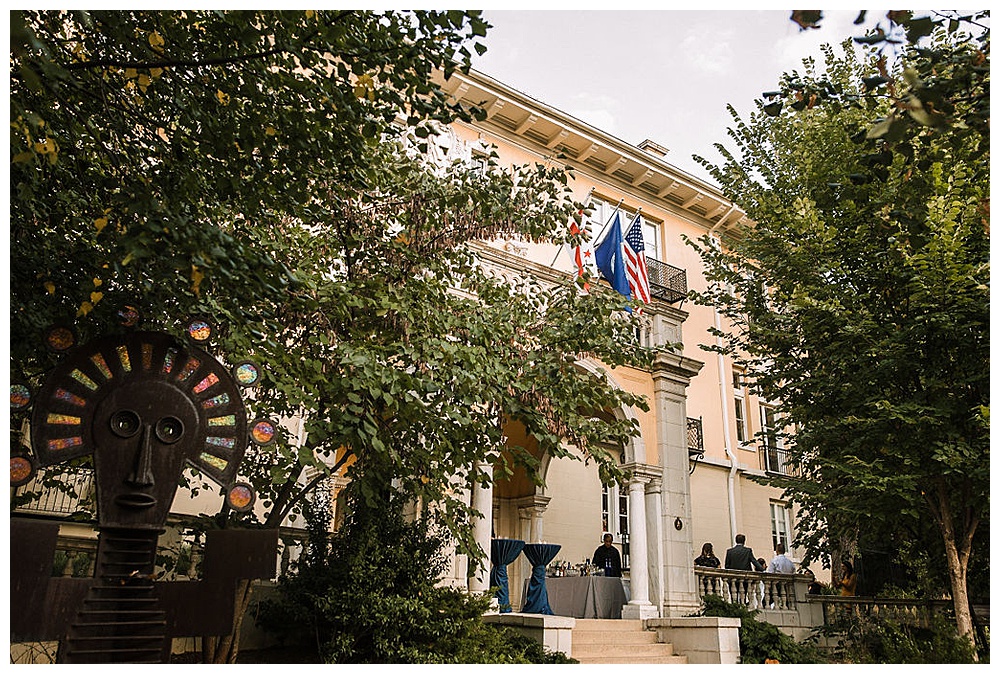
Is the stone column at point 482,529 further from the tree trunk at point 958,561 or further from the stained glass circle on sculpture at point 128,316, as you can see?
the tree trunk at point 958,561

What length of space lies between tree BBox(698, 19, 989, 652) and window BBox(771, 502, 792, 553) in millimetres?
9030

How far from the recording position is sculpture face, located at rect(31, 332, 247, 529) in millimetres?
5199

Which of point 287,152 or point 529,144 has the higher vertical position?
point 529,144

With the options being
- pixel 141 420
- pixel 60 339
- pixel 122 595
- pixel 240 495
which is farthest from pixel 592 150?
pixel 122 595

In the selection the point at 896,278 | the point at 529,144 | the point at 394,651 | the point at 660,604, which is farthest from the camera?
the point at 529,144

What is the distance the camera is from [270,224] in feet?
28.1

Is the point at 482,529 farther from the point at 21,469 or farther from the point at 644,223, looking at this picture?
the point at 644,223

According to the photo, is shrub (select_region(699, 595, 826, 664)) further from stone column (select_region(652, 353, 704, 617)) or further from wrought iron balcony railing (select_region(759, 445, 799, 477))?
wrought iron balcony railing (select_region(759, 445, 799, 477))

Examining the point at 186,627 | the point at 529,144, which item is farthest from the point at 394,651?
the point at 529,144

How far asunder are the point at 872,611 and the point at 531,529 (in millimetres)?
6646

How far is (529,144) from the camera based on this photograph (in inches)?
806

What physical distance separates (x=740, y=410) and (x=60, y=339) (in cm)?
2074

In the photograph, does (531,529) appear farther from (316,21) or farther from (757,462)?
(316,21)

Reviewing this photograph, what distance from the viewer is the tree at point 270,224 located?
221 inches
